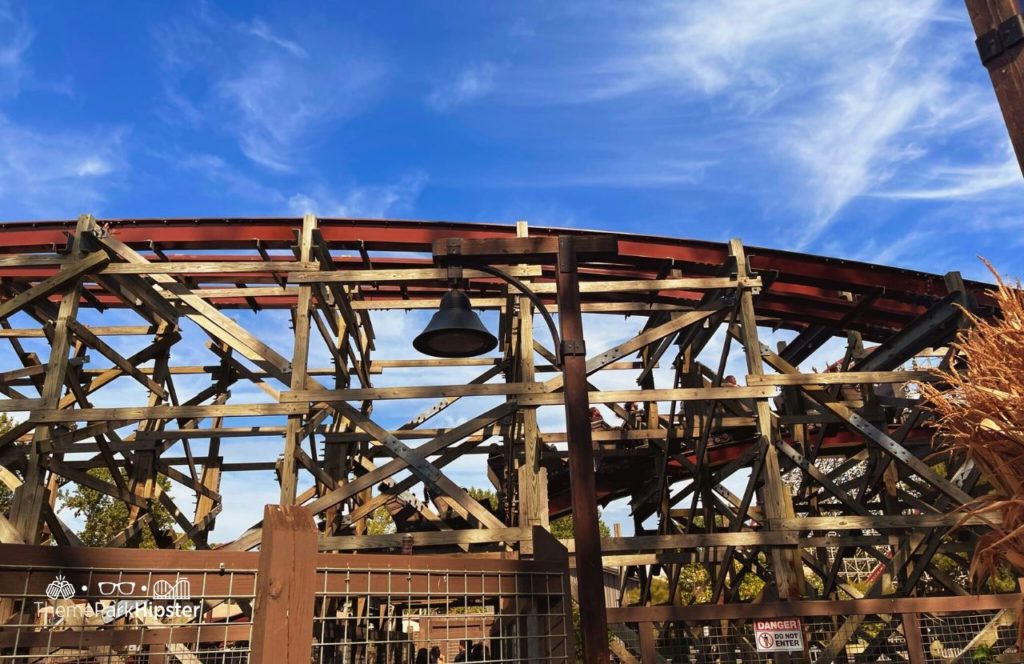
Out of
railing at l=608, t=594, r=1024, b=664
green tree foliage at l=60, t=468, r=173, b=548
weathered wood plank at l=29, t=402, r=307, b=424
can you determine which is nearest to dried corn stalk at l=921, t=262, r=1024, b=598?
railing at l=608, t=594, r=1024, b=664

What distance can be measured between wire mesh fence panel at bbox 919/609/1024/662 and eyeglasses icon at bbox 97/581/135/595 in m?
6.39

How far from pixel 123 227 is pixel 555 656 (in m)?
8.73

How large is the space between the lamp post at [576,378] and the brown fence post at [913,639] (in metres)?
3.08

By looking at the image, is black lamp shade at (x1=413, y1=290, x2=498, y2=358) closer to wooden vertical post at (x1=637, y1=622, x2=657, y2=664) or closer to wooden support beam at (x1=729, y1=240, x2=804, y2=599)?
wooden vertical post at (x1=637, y1=622, x2=657, y2=664)

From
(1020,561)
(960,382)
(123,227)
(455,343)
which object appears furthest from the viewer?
(123,227)

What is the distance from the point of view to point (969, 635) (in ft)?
20.8

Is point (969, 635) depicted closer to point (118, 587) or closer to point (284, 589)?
point (284, 589)

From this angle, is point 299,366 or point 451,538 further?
point 299,366

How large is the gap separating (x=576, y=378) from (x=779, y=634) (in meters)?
2.95

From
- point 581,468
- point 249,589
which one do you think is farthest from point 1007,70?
point 249,589

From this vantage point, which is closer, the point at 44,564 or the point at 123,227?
the point at 44,564

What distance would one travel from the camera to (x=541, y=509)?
7590 millimetres

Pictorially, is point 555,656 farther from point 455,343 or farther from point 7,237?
point 7,237

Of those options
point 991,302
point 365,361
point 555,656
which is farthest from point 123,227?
point 991,302
